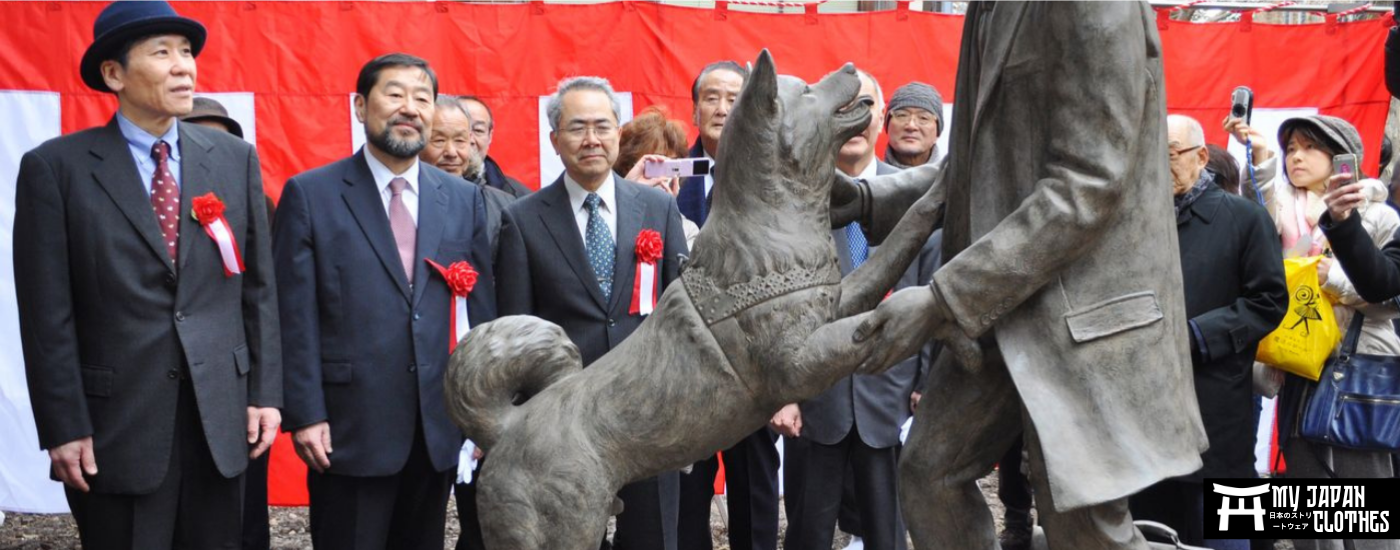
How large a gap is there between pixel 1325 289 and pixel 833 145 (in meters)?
3.14

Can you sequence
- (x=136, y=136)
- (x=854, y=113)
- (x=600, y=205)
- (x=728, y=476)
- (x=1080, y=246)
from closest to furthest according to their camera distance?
1. (x=1080, y=246)
2. (x=854, y=113)
3. (x=136, y=136)
4. (x=600, y=205)
5. (x=728, y=476)

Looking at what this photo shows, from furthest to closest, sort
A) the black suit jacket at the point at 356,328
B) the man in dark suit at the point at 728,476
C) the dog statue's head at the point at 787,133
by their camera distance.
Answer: the man in dark suit at the point at 728,476
the black suit jacket at the point at 356,328
the dog statue's head at the point at 787,133

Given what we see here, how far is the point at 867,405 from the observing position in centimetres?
530

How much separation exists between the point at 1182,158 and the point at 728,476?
2370mm

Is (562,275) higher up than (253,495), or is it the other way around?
(562,275)

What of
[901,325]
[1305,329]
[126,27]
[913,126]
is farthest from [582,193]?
[1305,329]

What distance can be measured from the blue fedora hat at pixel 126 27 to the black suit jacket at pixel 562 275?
1339 mm

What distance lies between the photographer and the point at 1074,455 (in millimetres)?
3096

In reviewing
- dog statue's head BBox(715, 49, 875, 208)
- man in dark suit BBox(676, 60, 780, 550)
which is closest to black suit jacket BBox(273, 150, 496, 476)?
man in dark suit BBox(676, 60, 780, 550)

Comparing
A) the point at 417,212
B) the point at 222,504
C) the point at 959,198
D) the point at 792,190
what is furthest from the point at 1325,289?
the point at 222,504

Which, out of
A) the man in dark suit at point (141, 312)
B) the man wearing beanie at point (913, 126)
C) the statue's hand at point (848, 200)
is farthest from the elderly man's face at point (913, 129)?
the man in dark suit at point (141, 312)

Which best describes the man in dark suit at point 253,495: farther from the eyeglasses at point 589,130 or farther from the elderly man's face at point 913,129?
the elderly man's face at point 913,129

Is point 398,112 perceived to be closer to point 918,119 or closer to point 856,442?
point 856,442

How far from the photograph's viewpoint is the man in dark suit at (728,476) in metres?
5.72
